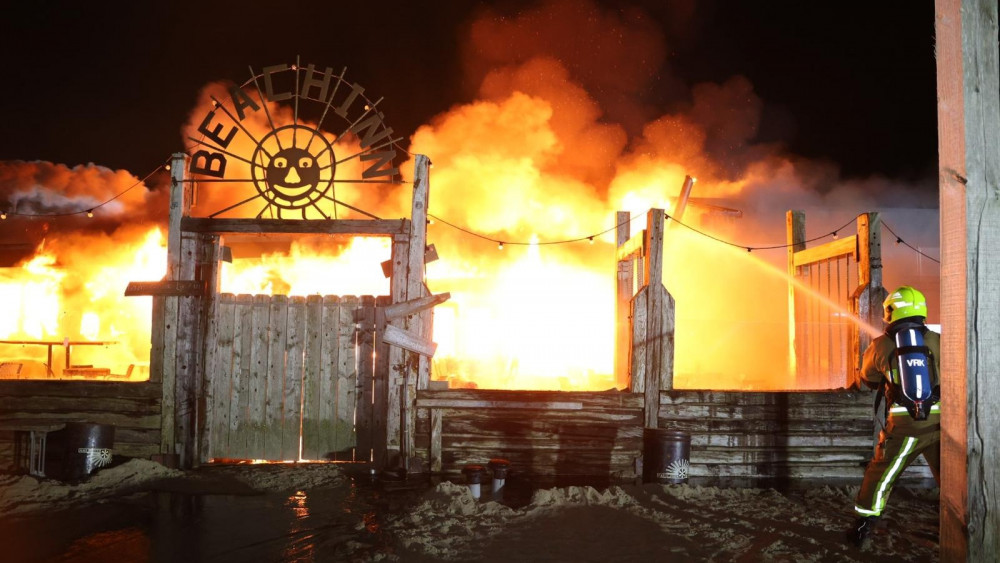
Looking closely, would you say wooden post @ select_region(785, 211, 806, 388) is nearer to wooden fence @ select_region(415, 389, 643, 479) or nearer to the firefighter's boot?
wooden fence @ select_region(415, 389, 643, 479)

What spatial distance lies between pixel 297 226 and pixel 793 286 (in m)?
9.59

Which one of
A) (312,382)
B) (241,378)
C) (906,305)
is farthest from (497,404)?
(906,305)

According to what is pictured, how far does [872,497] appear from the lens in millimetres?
5914

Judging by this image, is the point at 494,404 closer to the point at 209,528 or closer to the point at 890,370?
the point at 209,528

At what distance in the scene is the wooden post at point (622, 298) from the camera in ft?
43.3

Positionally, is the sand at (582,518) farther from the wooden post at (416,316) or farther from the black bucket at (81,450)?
the wooden post at (416,316)

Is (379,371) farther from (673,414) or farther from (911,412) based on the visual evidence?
(911,412)

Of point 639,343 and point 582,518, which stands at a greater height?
point 639,343

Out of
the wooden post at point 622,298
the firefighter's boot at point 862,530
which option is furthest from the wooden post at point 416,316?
the wooden post at point 622,298

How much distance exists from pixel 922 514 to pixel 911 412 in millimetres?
2202

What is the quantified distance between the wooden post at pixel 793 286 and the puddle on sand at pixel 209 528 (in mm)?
8979

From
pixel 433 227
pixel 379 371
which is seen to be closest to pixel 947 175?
pixel 379 371

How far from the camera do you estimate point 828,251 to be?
11.3 meters

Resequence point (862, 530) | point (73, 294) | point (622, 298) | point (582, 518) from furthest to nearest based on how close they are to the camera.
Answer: point (73, 294) → point (622, 298) → point (582, 518) → point (862, 530)
